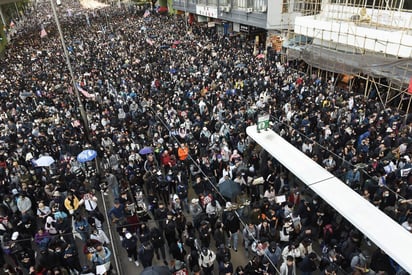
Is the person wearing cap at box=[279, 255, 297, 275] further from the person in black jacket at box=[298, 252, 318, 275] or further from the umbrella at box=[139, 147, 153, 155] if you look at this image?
the umbrella at box=[139, 147, 153, 155]

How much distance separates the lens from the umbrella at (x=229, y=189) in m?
8.26

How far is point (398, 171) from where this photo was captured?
853cm

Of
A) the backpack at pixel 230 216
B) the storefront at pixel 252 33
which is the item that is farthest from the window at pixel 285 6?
the backpack at pixel 230 216

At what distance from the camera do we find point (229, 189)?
8.27 metres

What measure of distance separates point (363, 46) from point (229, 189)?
12.1m

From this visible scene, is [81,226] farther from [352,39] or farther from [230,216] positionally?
[352,39]

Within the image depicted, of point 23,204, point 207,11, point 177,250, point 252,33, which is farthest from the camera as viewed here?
point 207,11

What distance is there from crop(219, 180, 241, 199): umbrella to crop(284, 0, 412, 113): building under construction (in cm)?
999

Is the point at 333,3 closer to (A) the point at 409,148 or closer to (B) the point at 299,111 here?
(B) the point at 299,111

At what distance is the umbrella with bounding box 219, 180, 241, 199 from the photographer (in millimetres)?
8258

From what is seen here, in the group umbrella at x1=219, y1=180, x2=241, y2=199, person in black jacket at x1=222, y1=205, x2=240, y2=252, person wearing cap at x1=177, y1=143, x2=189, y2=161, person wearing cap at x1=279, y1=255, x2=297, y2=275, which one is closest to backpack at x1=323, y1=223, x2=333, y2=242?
person wearing cap at x1=279, y1=255, x2=297, y2=275

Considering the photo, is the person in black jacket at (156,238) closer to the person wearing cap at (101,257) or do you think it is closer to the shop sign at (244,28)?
the person wearing cap at (101,257)

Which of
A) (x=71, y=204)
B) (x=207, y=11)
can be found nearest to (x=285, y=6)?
(x=207, y=11)

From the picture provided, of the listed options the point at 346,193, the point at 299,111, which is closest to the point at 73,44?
the point at 299,111
